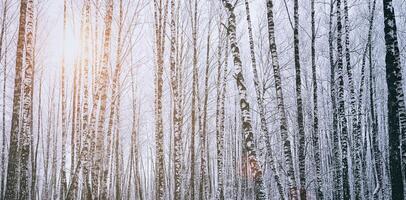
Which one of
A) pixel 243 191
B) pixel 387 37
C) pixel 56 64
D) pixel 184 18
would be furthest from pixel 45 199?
pixel 387 37

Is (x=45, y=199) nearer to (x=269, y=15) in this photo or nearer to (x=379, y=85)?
(x=269, y=15)

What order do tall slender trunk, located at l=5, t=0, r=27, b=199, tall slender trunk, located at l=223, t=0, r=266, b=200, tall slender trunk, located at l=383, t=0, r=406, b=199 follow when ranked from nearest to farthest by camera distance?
tall slender trunk, located at l=223, t=0, r=266, b=200 → tall slender trunk, located at l=383, t=0, r=406, b=199 → tall slender trunk, located at l=5, t=0, r=27, b=199

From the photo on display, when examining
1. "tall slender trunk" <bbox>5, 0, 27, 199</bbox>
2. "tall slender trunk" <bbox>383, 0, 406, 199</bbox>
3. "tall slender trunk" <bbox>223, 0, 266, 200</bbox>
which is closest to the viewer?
"tall slender trunk" <bbox>223, 0, 266, 200</bbox>

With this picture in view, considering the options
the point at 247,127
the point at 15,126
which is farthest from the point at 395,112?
the point at 15,126

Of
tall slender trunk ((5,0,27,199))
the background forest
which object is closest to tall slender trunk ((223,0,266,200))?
the background forest

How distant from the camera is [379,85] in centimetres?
2727

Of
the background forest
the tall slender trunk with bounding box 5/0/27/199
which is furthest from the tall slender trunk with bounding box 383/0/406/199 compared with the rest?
the tall slender trunk with bounding box 5/0/27/199

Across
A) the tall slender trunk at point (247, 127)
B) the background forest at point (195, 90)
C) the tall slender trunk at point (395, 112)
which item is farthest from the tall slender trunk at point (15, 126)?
the tall slender trunk at point (395, 112)

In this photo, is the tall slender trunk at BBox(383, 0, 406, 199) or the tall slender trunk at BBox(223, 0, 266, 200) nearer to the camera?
the tall slender trunk at BBox(223, 0, 266, 200)

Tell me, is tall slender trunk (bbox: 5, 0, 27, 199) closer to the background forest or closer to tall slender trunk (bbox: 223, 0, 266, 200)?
the background forest

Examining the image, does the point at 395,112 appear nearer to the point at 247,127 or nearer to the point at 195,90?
the point at 247,127

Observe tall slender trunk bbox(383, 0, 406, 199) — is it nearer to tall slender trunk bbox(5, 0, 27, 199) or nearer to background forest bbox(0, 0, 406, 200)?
background forest bbox(0, 0, 406, 200)

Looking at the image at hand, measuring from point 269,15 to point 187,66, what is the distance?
9.37 m

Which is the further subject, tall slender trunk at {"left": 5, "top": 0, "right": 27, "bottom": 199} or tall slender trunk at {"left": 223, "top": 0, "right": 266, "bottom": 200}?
tall slender trunk at {"left": 5, "top": 0, "right": 27, "bottom": 199}
